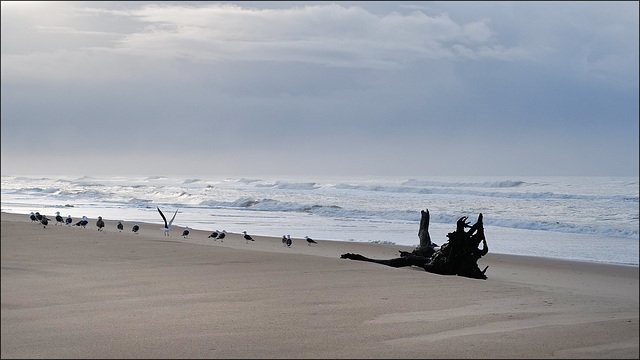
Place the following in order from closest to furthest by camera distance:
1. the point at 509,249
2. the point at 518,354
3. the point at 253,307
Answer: the point at 518,354 < the point at 253,307 < the point at 509,249

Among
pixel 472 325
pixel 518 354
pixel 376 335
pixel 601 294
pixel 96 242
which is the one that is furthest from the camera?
pixel 96 242

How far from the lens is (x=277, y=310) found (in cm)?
634

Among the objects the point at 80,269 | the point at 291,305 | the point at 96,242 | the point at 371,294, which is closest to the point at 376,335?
the point at 291,305

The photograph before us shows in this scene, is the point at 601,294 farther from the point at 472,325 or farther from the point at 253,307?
the point at 253,307

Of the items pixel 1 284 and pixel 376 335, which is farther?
pixel 376 335

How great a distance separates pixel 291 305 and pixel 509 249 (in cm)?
1099

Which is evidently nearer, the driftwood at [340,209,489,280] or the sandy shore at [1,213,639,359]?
the sandy shore at [1,213,639,359]

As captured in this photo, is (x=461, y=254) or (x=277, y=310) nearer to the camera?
(x=277, y=310)

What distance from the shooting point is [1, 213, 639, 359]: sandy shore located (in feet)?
16.3

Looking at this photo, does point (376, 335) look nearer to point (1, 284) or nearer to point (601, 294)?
point (1, 284)

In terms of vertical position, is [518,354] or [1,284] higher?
[1,284]

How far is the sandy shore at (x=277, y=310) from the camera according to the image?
4.96 m

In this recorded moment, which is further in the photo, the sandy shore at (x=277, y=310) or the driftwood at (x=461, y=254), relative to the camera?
the driftwood at (x=461, y=254)

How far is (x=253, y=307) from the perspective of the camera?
6441 millimetres
